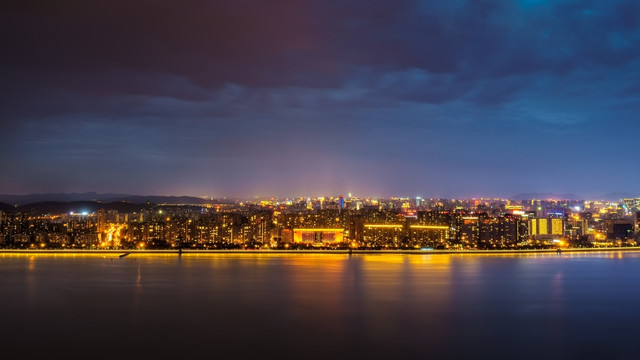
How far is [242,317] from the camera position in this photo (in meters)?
16.3

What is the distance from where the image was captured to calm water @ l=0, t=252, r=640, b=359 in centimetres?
1281

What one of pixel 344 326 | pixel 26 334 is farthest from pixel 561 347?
pixel 26 334

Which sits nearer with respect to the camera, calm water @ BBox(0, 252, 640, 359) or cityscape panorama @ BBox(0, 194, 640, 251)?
calm water @ BBox(0, 252, 640, 359)

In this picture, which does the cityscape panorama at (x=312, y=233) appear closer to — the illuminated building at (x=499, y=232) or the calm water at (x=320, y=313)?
the illuminated building at (x=499, y=232)

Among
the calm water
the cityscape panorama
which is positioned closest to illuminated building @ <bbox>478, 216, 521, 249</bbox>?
the cityscape panorama

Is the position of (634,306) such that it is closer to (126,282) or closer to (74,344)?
(74,344)

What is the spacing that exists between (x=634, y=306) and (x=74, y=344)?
14.8m

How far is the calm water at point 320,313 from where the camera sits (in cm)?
1281

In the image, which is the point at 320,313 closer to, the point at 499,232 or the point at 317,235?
the point at 317,235

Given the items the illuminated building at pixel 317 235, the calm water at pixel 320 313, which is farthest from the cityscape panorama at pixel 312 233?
the calm water at pixel 320 313

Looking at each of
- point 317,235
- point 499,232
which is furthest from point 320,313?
point 499,232

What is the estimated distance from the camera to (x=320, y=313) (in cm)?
1695

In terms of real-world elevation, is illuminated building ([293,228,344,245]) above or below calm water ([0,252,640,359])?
above

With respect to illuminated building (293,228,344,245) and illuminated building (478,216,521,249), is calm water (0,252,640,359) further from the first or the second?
illuminated building (293,228,344,245)
